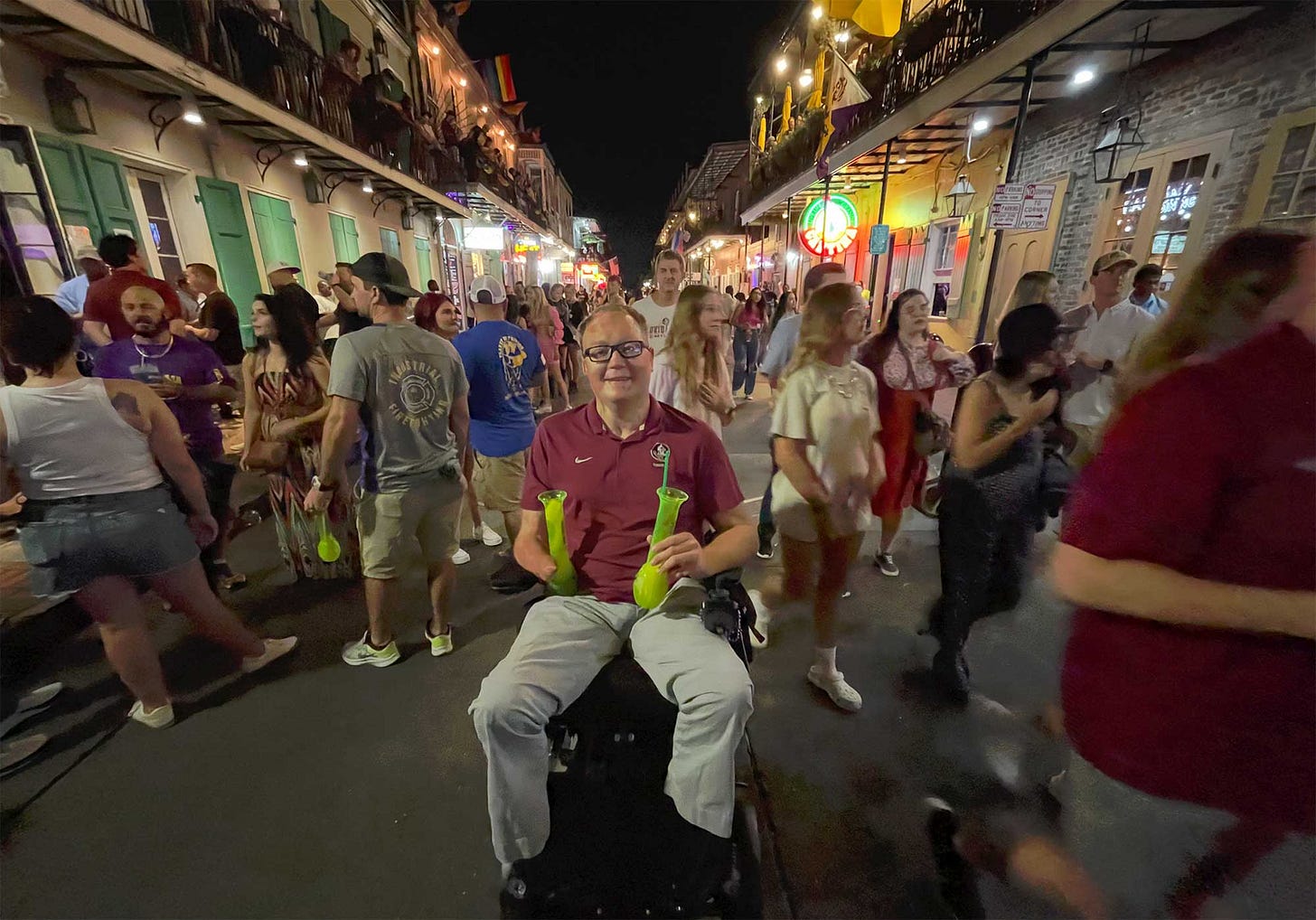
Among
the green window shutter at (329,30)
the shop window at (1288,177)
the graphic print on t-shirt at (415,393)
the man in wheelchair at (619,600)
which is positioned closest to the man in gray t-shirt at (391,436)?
the graphic print on t-shirt at (415,393)

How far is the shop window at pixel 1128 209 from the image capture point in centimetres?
603

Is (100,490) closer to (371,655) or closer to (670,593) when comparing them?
(371,655)

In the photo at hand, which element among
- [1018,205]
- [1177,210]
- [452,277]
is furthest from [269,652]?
[452,277]

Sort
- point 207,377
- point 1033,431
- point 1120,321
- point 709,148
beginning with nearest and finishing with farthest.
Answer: point 1033,431 < point 207,377 < point 1120,321 < point 709,148

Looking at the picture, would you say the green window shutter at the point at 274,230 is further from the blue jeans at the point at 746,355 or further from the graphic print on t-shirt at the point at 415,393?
the graphic print on t-shirt at the point at 415,393

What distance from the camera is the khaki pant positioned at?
4.92 ft

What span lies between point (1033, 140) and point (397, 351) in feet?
32.0

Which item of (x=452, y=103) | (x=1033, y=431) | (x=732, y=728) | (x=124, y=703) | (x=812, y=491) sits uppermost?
(x=452, y=103)

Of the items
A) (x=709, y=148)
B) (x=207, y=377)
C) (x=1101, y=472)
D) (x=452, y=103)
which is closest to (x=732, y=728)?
(x=1101, y=472)

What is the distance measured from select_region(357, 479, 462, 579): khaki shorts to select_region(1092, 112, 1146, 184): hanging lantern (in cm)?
711

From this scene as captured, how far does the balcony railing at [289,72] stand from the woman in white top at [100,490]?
4.85m

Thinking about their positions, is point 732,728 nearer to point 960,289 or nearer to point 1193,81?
point 1193,81

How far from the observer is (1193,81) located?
17.6 ft

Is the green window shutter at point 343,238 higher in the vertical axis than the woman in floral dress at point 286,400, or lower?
higher
